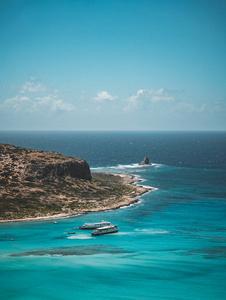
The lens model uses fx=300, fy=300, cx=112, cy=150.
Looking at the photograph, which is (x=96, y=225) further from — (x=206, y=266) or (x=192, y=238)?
(x=206, y=266)

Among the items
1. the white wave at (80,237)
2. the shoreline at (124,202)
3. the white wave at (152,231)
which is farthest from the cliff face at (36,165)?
the white wave at (152,231)

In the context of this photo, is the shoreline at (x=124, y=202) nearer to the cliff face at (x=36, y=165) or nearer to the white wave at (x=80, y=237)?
the white wave at (x=80, y=237)

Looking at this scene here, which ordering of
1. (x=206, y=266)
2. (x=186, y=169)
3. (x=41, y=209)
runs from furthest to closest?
(x=186, y=169), (x=41, y=209), (x=206, y=266)

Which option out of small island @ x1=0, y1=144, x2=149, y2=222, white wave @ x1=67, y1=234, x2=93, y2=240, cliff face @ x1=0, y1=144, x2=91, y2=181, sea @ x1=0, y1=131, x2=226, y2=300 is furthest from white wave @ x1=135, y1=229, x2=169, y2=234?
cliff face @ x1=0, y1=144, x2=91, y2=181

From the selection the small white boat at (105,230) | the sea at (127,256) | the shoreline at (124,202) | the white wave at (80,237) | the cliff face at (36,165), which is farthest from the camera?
the cliff face at (36,165)

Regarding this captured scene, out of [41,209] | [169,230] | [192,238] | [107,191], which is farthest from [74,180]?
[192,238]

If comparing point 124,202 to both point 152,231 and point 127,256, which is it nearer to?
point 152,231

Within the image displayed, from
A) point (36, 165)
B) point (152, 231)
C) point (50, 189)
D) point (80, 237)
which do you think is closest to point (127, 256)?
point (80, 237)

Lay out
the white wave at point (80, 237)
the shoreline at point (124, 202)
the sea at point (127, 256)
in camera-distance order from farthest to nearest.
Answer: the shoreline at point (124, 202) → the white wave at point (80, 237) → the sea at point (127, 256)
